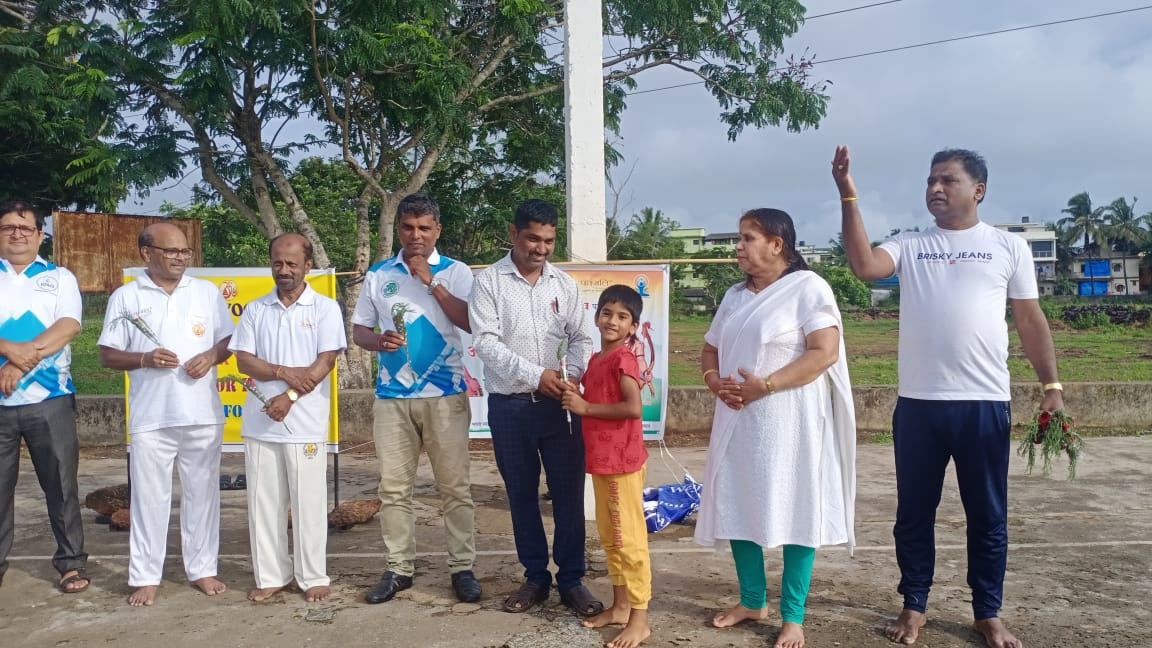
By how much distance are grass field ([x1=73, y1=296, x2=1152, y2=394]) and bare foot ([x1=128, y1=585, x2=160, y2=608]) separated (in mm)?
6686

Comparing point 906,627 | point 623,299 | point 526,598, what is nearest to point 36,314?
point 526,598

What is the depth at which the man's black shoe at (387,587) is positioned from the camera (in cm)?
402

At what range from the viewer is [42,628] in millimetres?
3816

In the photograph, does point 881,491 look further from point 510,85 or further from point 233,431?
point 510,85

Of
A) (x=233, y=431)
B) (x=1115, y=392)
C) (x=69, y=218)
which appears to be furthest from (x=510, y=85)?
(x=1115, y=392)

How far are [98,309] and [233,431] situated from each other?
1686cm

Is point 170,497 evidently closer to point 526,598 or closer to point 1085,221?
point 526,598

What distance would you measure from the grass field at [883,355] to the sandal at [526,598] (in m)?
7.18

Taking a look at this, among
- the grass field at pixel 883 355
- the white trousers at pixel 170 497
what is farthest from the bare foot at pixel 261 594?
the grass field at pixel 883 355

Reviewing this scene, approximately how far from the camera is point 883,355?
54.3ft

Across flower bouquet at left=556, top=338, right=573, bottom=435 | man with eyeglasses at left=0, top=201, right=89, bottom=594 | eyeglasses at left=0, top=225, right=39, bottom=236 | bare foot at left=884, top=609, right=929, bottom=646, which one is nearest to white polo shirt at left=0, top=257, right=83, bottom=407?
man with eyeglasses at left=0, top=201, right=89, bottom=594

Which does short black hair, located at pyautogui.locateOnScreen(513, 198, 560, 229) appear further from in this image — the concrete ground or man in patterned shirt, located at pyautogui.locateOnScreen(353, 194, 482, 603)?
the concrete ground

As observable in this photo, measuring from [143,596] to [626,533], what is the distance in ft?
7.59

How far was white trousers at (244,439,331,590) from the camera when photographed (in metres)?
4.11
